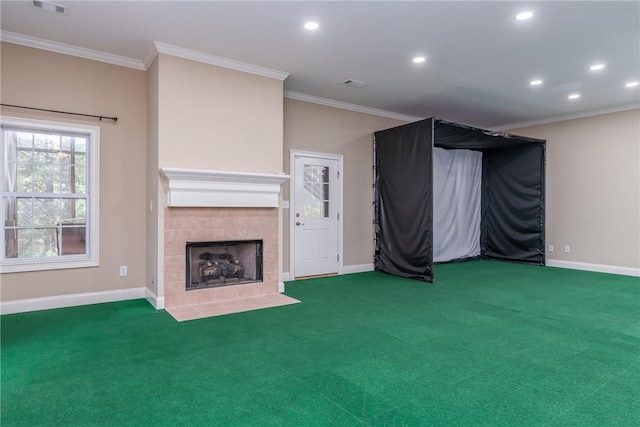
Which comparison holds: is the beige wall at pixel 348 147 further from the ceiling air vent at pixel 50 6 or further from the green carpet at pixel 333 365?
the ceiling air vent at pixel 50 6

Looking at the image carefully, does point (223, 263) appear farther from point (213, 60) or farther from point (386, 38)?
point (386, 38)

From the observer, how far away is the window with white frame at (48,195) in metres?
4.00

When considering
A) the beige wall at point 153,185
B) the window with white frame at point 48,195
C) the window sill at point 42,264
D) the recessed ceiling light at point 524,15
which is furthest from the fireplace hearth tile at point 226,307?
the recessed ceiling light at point 524,15

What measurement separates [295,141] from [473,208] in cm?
466

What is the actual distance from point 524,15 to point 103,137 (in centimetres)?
466

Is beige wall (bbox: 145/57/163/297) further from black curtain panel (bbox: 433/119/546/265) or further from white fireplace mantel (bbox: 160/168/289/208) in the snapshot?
black curtain panel (bbox: 433/119/546/265)

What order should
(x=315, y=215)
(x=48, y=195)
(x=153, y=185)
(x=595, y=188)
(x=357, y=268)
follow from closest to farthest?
1. (x=48, y=195)
2. (x=153, y=185)
3. (x=315, y=215)
4. (x=357, y=268)
5. (x=595, y=188)

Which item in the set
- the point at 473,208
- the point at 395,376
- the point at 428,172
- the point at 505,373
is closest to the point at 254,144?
the point at 428,172

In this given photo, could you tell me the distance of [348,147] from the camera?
6449mm

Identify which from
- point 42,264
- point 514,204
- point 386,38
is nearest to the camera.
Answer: point 386,38

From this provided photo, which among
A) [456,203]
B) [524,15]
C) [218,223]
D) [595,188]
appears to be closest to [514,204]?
[456,203]

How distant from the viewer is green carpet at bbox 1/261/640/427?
6.85ft

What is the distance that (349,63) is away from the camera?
4629mm

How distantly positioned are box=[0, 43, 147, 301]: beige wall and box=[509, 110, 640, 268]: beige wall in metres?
7.31
